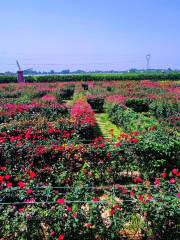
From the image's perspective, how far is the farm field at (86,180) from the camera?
197 inches

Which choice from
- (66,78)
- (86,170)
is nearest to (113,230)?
(86,170)

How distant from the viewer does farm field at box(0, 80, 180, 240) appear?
16.4 ft

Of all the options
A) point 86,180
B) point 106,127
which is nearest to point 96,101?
point 106,127

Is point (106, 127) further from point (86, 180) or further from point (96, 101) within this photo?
point (86, 180)

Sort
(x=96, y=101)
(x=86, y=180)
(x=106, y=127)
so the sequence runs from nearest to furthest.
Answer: (x=86, y=180) → (x=106, y=127) → (x=96, y=101)

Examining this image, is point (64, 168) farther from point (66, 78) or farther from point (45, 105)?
point (66, 78)

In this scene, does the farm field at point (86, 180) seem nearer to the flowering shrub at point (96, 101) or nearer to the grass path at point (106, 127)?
the grass path at point (106, 127)

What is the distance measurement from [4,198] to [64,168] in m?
2.32

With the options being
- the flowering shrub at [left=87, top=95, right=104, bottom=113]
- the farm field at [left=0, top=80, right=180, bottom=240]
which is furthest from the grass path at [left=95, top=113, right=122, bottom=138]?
the flowering shrub at [left=87, top=95, right=104, bottom=113]

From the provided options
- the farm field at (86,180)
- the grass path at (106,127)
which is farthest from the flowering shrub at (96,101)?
the farm field at (86,180)

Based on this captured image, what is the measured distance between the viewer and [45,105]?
52.6ft

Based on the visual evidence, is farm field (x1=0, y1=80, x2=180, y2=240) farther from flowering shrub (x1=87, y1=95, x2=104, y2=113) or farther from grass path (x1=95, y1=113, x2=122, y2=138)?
flowering shrub (x1=87, y1=95, x2=104, y2=113)

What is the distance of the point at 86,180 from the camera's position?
672 cm

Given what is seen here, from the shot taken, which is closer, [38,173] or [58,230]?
[58,230]
